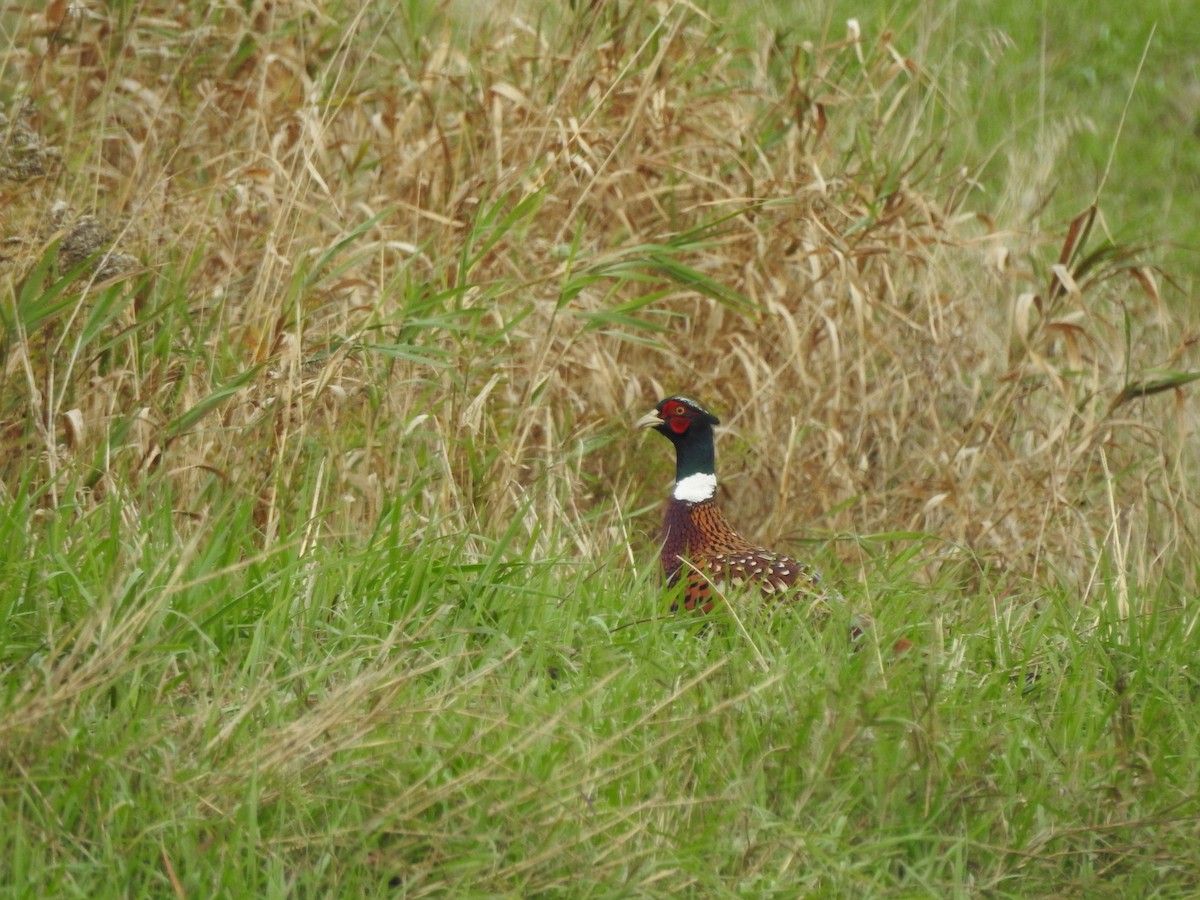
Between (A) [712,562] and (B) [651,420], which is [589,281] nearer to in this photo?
(B) [651,420]

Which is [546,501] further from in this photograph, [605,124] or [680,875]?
[680,875]

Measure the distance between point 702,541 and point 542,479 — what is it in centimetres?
48

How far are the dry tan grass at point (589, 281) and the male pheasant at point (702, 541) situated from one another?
19cm

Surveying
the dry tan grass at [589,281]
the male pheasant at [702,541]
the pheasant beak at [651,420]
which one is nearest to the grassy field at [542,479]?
the dry tan grass at [589,281]

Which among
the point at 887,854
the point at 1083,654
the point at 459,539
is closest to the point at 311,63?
the point at 459,539

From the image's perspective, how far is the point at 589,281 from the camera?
3740mm

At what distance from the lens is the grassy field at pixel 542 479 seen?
2.24 m

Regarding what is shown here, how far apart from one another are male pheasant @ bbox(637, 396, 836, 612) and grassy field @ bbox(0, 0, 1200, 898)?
0.42 ft

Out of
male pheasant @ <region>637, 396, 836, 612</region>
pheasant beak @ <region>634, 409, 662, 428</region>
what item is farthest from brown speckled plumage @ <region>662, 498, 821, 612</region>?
pheasant beak @ <region>634, 409, 662, 428</region>

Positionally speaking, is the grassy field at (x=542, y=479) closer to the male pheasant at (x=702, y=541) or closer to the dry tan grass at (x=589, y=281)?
the dry tan grass at (x=589, y=281)

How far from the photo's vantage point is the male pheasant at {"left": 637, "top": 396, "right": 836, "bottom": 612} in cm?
342

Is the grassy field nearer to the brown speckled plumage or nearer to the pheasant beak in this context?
the brown speckled plumage

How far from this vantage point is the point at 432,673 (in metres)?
2.66

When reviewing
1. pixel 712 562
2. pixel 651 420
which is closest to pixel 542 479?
pixel 712 562
